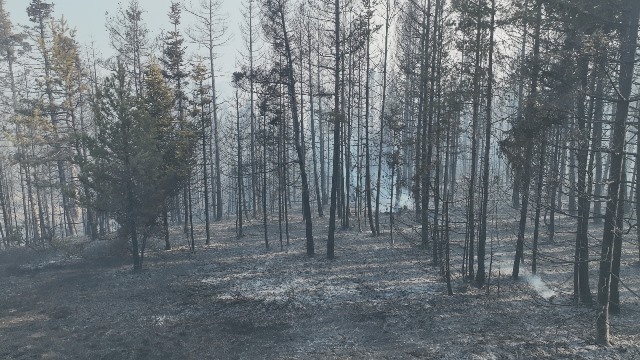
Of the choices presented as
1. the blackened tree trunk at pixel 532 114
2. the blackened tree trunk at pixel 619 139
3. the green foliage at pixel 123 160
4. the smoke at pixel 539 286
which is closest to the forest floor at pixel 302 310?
the smoke at pixel 539 286

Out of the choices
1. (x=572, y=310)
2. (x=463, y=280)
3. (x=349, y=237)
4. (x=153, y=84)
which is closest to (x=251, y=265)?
(x=349, y=237)

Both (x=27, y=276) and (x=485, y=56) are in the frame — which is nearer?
(x=485, y=56)

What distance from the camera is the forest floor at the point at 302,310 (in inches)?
452

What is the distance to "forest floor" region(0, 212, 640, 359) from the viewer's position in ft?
37.7

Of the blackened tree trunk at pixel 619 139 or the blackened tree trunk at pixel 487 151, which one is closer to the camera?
the blackened tree trunk at pixel 619 139

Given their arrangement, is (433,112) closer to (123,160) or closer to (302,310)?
(302,310)

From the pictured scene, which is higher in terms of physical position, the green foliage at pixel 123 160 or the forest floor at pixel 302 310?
the green foliage at pixel 123 160

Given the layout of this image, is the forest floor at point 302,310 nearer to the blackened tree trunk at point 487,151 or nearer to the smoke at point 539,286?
the smoke at point 539,286

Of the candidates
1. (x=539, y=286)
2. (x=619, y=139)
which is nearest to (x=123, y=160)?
(x=539, y=286)

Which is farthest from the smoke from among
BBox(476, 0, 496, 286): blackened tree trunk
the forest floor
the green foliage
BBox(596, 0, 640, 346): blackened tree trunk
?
the green foliage

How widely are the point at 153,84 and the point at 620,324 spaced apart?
73.3 ft

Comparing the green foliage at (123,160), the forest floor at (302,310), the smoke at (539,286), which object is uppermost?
the green foliage at (123,160)

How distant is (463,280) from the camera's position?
15.6m

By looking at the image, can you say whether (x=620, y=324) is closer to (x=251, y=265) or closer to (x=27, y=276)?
(x=251, y=265)
